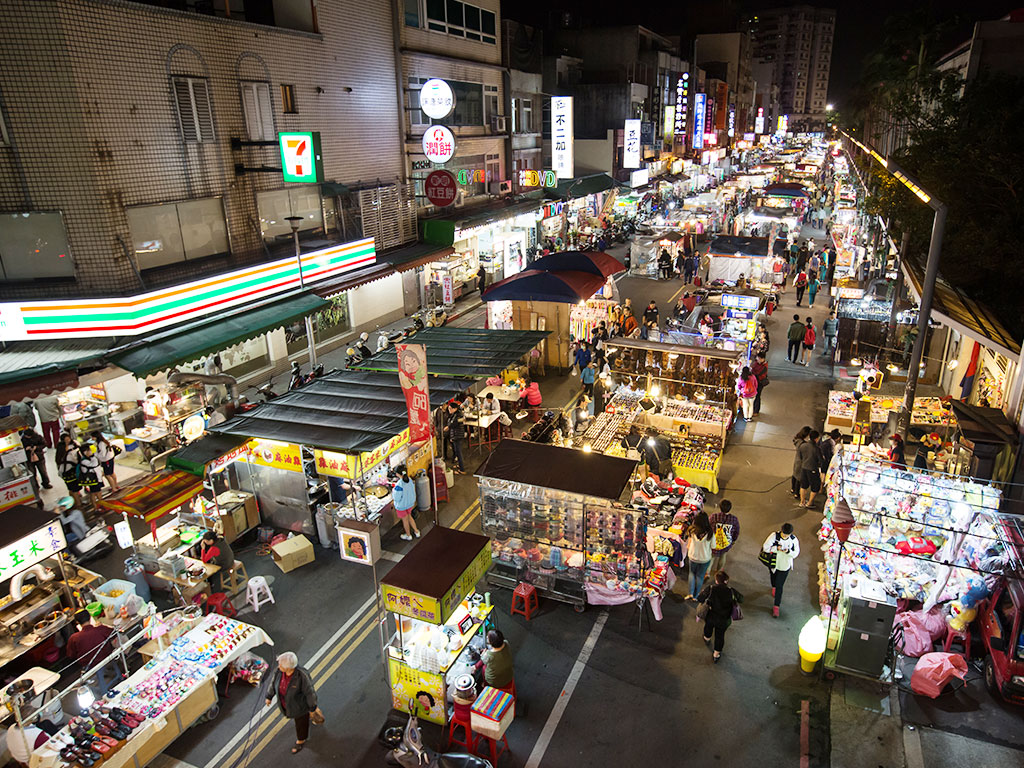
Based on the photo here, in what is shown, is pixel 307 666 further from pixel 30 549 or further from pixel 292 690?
pixel 30 549

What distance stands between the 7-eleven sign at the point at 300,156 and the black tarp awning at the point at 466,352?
232 inches

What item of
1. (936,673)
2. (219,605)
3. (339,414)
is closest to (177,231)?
(339,414)

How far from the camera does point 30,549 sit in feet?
32.6

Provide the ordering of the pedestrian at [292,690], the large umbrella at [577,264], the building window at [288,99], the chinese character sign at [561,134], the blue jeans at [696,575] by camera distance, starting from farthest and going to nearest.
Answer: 1. the chinese character sign at [561,134]
2. the large umbrella at [577,264]
3. the building window at [288,99]
4. the blue jeans at [696,575]
5. the pedestrian at [292,690]

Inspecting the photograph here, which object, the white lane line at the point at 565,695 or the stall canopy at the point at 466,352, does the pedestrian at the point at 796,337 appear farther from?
the white lane line at the point at 565,695

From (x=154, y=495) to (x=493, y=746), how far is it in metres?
7.03

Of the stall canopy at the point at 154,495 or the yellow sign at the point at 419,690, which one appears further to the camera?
the stall canopy at the point at 154,495

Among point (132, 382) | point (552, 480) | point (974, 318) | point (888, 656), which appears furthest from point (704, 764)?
point (132, 382)

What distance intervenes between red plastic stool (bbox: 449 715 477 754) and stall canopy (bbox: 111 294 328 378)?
10.5 metres

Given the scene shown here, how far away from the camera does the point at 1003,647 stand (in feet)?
29.4

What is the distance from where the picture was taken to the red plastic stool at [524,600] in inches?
435

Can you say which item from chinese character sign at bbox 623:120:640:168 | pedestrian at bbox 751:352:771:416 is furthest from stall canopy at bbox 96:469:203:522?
chinese character sign at bbox 623:120:640:168

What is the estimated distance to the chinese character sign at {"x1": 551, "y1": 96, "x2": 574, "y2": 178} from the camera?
3878cm

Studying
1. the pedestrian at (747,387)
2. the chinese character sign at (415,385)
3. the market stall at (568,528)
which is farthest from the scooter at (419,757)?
the pedestrian at (747,387)
